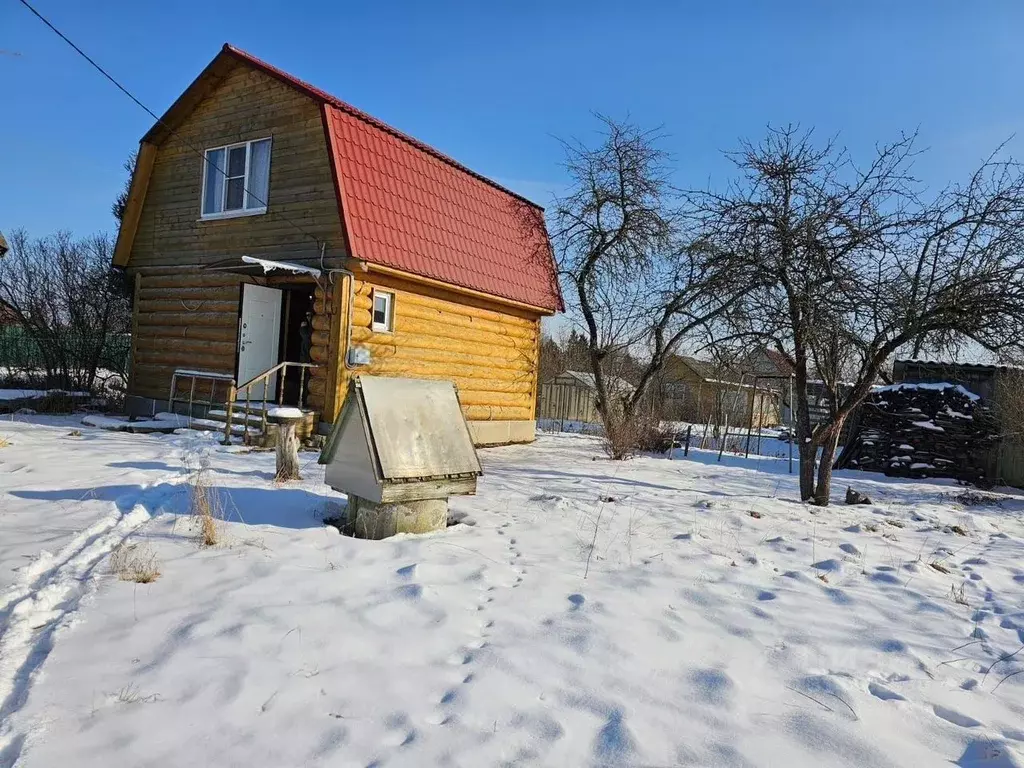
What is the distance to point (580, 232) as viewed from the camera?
15148 millimetres

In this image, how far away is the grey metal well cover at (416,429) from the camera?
15.8 ft

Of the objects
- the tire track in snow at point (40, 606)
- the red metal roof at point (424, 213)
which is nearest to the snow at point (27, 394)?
the red metal roof at point (424, 213)

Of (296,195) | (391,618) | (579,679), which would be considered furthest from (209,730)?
(296,195)

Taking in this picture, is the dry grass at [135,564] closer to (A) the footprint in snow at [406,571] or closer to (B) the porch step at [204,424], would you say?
(A) the footprint in snow at [406,571]

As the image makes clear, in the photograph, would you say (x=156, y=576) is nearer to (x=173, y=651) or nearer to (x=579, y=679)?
(x=173, y=651)

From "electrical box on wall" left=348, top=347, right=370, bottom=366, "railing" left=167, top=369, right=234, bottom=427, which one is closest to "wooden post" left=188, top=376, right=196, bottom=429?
"railing" left=167, top=369, right=234, bottom=427

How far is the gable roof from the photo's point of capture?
10258mm

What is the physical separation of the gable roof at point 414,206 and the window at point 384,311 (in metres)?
0.68

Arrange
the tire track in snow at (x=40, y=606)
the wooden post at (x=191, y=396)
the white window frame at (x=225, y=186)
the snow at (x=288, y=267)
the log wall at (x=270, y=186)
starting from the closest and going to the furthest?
the tire track in snow at (x=40, y=606) < the snow at (x=288, y=267) < the log wall at (x=270, y=186) < the white window frame at (x=225, y=186) < the wooden post at (x=191, y=396)

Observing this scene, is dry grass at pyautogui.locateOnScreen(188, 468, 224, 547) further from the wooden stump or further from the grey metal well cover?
the grey metal well cover

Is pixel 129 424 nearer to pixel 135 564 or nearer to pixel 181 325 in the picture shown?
pixel 181 325

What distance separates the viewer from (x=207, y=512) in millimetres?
4605

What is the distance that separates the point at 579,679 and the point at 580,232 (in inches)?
527

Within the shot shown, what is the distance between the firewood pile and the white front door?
1265 centimetres
